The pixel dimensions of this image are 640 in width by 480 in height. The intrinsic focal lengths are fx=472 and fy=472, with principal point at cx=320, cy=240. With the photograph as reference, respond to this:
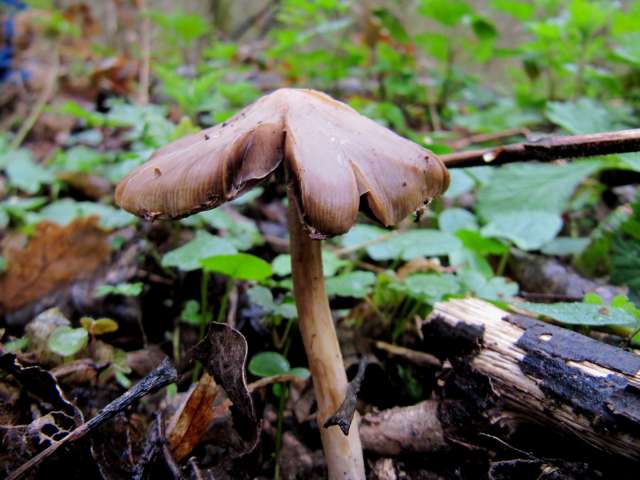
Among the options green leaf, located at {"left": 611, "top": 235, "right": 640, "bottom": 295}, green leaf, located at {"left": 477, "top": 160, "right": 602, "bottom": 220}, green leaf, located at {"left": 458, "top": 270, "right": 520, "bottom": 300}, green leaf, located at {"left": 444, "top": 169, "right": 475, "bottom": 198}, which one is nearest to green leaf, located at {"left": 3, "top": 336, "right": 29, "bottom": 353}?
green leaf, located at {"left": 458, "top": 270, "right": 520, "bottom": 300}

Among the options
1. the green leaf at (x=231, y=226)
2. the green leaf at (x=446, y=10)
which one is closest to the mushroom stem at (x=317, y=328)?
the green leaf at (x=231, y=226)

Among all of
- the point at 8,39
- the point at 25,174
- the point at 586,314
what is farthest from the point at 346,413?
the point at 8,39

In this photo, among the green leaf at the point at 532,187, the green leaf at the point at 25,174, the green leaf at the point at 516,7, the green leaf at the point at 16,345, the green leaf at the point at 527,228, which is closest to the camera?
the green leaf at the point at 16,345

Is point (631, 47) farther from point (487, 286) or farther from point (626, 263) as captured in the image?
point (487, 286)

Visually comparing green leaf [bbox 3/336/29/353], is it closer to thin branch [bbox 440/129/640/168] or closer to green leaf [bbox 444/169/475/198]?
thin branch [bbox 440/129/640/168]

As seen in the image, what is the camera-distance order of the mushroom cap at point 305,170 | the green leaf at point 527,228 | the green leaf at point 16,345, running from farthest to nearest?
the green leaf at point 527,228 → the green leaf at point 16,345 → the mushroom cap at point 305,170

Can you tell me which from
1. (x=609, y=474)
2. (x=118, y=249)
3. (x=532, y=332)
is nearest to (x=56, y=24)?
(x=118, y=249)

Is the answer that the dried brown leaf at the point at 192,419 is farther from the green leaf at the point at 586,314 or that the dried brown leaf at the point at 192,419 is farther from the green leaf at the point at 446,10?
the green leaf at the point at 446,10
